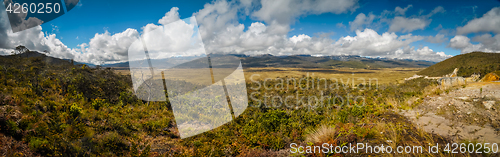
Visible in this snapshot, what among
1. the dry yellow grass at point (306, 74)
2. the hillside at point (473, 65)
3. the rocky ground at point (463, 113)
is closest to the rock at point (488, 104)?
the rocky ground at point (463, 113)

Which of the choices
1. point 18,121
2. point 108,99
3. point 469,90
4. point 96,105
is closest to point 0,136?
point 18,121

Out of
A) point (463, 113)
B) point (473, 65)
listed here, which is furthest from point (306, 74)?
point (463, 113)

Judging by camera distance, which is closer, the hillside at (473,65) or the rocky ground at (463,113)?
the rocky ground at (463,113)

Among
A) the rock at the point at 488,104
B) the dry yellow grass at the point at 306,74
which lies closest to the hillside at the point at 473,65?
the dry yellow grass at the point at 306,74

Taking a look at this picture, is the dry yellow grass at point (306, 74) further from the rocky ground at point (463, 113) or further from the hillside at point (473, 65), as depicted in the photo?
the hillside at point (473, 65)

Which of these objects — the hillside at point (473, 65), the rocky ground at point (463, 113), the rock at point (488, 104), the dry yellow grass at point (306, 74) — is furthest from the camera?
the hillside at point (473, 65)

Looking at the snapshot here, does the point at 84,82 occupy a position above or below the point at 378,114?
above

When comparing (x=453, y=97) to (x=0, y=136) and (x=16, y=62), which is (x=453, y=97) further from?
(x=16, y=62)

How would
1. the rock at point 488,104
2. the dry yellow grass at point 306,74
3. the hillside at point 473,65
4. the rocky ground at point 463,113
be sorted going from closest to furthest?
1. the rocky ground at point 463,113
2. the rock at point 488,104
3. the dry yellow grass at point 306,74
4. the hillside at point 473,65

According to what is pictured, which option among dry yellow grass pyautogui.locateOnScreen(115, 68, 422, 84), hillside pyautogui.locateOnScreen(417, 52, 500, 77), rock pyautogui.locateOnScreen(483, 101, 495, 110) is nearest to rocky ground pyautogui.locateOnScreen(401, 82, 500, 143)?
rock pyautogui.locateOnScreen(483, 101, 495, 110)
